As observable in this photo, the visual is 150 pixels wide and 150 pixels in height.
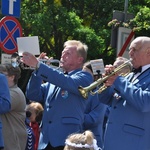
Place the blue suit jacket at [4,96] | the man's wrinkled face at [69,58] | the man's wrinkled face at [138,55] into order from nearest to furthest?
the man's wrinkled face at [138,55], the blue suit jacket at [4,96], the man's wrinkled face at [69,58]

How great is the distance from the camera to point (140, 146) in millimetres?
5012

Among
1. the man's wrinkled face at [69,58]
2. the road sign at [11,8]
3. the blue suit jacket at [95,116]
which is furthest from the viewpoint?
the road sign at [11,8]

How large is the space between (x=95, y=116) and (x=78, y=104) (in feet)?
2.93

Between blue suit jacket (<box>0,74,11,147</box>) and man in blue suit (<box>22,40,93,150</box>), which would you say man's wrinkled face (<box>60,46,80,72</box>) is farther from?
blue suit jacket (<box>0,74,11,147</box>)

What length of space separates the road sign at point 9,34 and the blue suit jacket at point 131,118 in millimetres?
4685

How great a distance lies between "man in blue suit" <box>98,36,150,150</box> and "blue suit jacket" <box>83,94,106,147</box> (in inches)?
53.5

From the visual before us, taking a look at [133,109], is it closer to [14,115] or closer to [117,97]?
[117,97]

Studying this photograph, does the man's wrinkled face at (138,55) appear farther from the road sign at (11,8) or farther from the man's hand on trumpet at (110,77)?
the road sign at (11,8)

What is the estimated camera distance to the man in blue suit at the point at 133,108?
4.93 meters

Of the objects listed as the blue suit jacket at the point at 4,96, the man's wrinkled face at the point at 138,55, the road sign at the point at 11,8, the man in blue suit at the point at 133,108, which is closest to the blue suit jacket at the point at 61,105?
the blue suit jacket at the point at 4,96

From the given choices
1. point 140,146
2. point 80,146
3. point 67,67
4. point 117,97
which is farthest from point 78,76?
point 80,146

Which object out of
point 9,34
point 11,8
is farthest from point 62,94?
point 11,8

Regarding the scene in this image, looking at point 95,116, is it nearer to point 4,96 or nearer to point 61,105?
point 61,105

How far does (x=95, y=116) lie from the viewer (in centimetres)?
661
